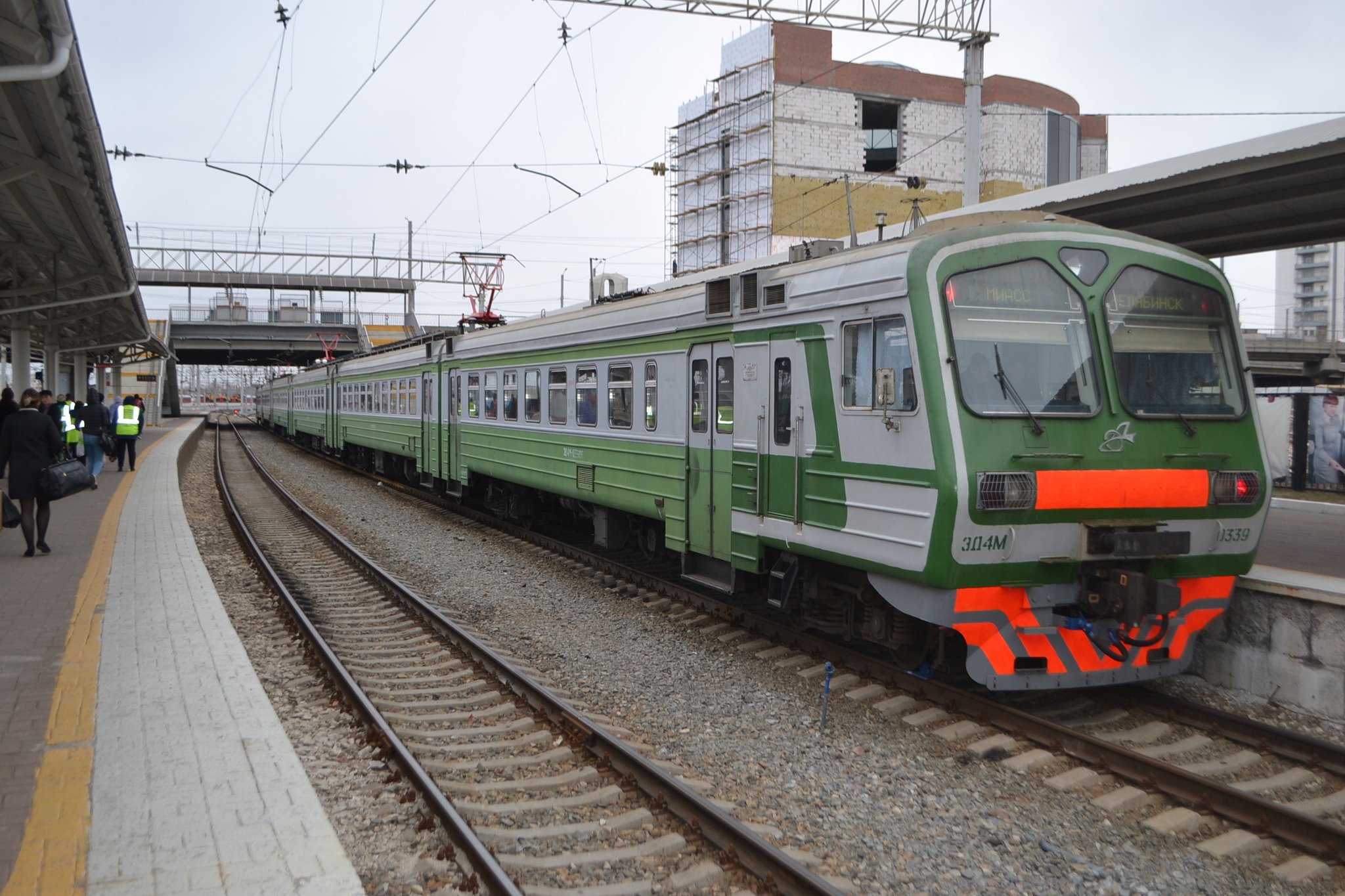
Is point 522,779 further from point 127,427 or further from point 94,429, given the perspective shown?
point 127,427

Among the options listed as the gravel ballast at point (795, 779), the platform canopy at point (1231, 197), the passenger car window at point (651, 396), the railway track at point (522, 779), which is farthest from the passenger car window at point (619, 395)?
the platform canopy at point (1231, 197)

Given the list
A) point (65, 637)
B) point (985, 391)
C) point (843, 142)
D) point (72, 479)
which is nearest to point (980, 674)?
point (985, 391)

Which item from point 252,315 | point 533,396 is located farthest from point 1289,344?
point 252,315

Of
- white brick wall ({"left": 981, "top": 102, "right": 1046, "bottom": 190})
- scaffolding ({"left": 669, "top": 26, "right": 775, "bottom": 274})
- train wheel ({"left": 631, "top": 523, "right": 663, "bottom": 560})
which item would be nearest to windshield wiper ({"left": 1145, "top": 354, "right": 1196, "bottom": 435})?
train wheel ({"left": 631, "top": 523, "right": 663, "bottom": 560})

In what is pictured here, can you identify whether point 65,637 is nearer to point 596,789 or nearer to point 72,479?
point 72,479

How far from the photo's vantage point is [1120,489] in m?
6.29

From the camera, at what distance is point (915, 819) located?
5.13 metres

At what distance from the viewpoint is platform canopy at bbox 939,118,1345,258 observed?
316 inches

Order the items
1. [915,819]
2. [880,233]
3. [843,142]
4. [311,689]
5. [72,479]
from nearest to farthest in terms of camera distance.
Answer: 1. [915,819]
2. [311,689]
3. [880,233]
4. [72,479]
5. [843,142]

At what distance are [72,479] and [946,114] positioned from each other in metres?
48.6

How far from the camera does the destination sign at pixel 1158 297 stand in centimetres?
659

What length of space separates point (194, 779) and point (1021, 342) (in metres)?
5.31

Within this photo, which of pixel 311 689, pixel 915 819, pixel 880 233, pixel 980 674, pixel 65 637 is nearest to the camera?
pixel 915 819

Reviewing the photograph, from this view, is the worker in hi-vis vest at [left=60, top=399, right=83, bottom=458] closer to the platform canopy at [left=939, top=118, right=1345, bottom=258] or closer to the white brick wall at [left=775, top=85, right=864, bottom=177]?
the platform canopy at [left=939, top=118, right=1345, bottom=258]
